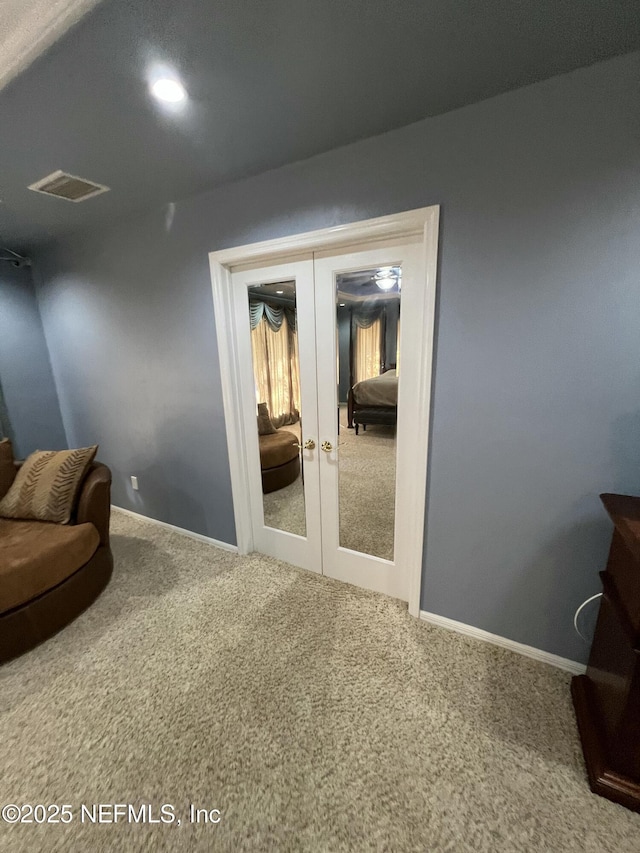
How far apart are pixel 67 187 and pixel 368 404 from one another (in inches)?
84.7

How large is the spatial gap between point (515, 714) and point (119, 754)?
1631 millimetres

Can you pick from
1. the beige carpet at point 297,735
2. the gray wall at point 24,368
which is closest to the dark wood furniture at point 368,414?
the beige carpet at point 297,735

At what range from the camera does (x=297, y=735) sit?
52.1 inches

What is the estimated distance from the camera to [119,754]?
127 centimetres

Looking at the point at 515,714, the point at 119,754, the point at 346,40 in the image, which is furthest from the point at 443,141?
the point at 119,754

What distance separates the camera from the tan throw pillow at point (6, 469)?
87.0 inches

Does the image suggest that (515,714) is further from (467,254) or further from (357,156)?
(357,156)

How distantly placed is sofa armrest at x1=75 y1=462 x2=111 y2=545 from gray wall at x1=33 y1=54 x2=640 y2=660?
123 cm

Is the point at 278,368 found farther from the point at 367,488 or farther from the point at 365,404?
the point at 367,488

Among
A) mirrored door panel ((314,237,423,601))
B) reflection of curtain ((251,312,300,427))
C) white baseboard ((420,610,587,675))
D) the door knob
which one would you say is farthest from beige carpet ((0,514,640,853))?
reflection of curtain ((251,312,300,427))

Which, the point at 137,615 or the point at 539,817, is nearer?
the point at 539,817

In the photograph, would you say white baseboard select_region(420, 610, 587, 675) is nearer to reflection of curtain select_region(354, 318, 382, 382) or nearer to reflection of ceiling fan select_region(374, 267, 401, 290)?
reflection of curtain select_region(354, 318, 382, 382)

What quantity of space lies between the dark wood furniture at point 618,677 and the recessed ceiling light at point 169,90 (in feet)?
7.13

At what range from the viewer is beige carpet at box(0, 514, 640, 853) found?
106 centimetres
